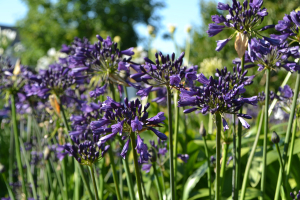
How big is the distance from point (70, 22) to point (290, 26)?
35.3 meters

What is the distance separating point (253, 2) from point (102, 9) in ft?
113

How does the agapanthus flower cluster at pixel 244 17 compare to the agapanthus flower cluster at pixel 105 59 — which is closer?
the agapanthus flower cluster at pixel 244 17

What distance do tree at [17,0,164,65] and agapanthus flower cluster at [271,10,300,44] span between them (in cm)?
3135

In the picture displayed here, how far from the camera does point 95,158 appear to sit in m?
1.91

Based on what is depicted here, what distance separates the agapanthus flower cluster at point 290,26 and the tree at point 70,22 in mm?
31352

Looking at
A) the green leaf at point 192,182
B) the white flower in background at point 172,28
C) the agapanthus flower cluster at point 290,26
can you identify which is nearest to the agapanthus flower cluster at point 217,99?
the agapanthus flower cluster at point 290,26

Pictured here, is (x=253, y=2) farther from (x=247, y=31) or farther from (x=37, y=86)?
(x=37, y=86)

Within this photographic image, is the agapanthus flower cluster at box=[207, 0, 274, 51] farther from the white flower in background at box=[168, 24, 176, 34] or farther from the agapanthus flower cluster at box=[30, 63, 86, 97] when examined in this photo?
the white flower in background at box=[168, 24, 176, 34]

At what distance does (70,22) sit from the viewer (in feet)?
112

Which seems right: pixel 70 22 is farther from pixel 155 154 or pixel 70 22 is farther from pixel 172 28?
pixel 155 154

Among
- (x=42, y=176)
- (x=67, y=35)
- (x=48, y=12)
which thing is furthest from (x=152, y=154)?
(x=48, y=12)

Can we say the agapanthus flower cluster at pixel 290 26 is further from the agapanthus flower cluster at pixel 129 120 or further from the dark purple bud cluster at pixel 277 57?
the agapanthus flower cluster at pixel 129 120

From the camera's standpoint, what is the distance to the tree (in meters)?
33.1

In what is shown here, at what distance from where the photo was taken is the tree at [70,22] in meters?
33.1
